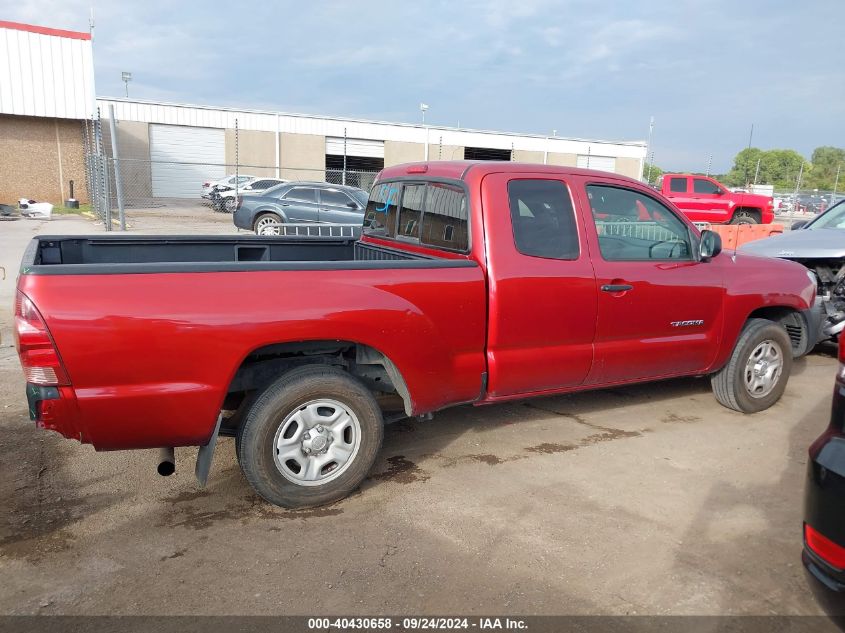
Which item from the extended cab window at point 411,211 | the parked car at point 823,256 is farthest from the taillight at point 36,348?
the parked car at point 823,256

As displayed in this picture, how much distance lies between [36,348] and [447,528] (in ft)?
7.19

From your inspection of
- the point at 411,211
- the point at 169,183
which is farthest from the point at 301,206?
the point at 169,183

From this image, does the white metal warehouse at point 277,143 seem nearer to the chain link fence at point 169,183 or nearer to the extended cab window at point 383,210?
the chain link fence at point 169,183

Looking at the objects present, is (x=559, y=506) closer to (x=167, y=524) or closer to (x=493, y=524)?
(x=493, y=524)

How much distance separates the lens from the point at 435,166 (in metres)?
4.50

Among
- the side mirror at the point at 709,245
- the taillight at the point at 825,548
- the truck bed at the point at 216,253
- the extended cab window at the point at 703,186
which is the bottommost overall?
the taillight at the point at 825,548

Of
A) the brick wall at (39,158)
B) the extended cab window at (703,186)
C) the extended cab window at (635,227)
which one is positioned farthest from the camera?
the brick wall at (39,158)

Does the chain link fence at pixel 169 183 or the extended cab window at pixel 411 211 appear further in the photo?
the chain link fence at pixel 169 183

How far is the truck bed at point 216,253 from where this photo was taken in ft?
11.3

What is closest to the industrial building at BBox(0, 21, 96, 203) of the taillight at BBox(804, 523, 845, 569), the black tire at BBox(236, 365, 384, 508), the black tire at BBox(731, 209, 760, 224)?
the black tire at BBox(731, 209, 760, 224)

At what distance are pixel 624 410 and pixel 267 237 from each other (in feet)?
10.7

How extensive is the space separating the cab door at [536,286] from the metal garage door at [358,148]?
119ft

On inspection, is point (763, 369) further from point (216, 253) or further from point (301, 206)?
point (301, 206)

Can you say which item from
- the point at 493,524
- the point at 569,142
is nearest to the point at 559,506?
the point at 493,524
